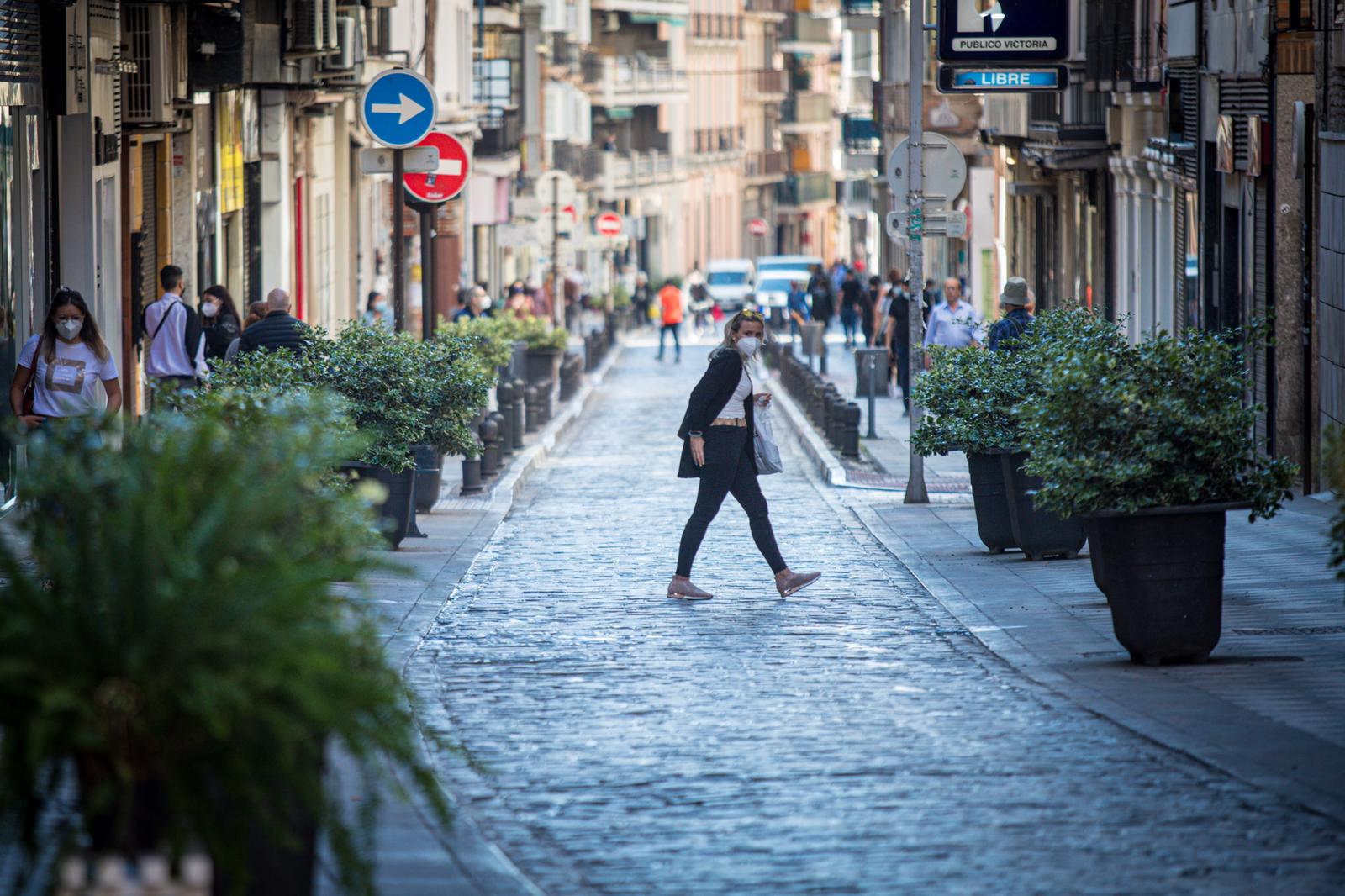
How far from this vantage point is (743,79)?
111125 millimetres

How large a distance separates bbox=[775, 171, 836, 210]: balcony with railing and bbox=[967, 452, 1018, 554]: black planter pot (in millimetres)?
105113

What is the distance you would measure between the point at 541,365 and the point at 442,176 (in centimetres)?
1495

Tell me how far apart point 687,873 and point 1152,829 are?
4.87ft

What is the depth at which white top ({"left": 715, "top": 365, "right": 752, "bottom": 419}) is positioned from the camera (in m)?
13.2

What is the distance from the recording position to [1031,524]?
1395cm

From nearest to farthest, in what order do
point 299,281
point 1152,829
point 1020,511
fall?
1. point 1152,829
2. point 1020,511
3. point 299,281

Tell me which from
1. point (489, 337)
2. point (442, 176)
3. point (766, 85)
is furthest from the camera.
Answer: point (766, 85)

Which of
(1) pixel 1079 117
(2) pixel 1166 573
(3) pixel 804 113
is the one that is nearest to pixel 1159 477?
(2) pixel 1166 573

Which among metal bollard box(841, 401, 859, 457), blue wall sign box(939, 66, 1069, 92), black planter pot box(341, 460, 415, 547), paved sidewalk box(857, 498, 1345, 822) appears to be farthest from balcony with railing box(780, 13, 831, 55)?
black planter pot box(341, 460, 415, 547)

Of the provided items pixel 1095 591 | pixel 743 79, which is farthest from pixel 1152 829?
pixel 743 79

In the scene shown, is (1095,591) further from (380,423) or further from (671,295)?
(671,295)

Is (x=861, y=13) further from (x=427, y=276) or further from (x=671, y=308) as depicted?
(x=427, y=276)

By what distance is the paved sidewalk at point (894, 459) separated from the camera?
2047cm

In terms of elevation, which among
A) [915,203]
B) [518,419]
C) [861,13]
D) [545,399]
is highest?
[861,13]
